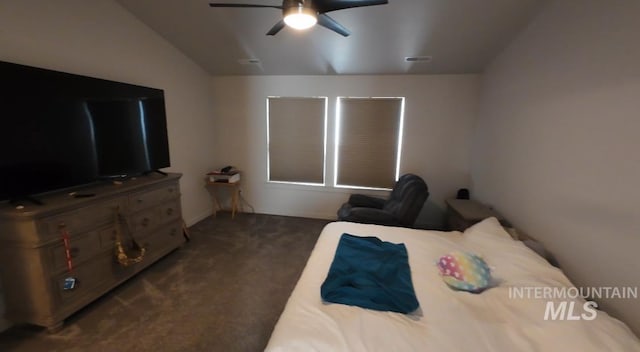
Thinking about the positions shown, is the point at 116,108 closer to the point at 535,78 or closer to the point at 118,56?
the point at 118,56

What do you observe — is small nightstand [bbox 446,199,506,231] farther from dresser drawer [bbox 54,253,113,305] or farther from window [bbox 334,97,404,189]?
dresser drawer [bbox 54,253,113,305]

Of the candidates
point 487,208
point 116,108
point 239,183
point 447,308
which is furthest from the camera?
point 239,183

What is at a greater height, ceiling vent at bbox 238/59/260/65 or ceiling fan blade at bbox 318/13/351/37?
ceiling vent at bbox 238/59/260/65

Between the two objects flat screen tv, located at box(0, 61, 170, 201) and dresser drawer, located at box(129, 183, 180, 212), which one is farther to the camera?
dresser drawer, located at box(129, 183, 180, 212)

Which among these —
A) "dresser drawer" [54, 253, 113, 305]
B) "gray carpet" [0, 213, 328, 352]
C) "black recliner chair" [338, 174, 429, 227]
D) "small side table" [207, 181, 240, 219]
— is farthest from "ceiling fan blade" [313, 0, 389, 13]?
"small side table" [207, 181, 240, 219]

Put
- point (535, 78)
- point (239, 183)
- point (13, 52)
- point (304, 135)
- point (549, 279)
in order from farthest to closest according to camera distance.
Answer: point (239, 183)
point (304, 135)
point (535, 78)
point (13, 52)
point (549, 279)

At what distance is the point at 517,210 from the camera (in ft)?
8.38

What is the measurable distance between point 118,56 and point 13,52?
87cm

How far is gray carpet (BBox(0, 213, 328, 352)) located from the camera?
1855 mm

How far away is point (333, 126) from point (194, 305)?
2.86m

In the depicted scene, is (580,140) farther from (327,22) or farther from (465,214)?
(327,22)

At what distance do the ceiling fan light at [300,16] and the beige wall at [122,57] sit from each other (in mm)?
2001

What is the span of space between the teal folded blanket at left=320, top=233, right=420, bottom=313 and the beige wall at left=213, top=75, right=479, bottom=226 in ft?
7.29

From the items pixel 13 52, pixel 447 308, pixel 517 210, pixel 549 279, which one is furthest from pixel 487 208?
pixel 13 52
